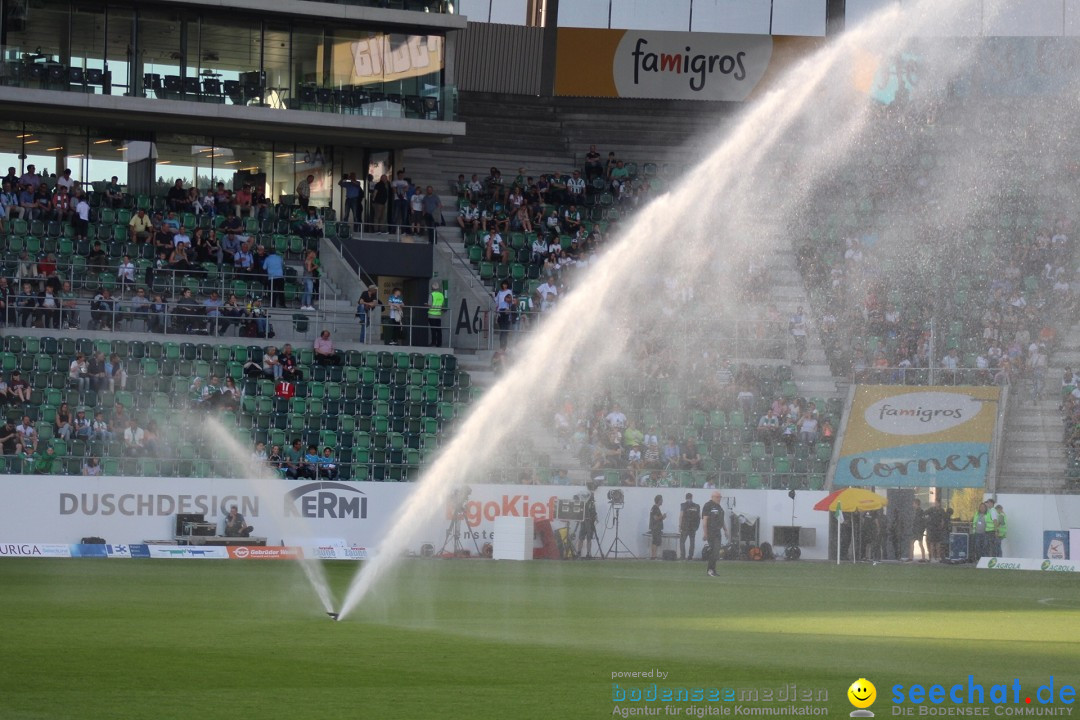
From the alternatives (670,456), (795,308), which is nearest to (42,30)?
(670,456)

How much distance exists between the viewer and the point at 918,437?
43.9 m

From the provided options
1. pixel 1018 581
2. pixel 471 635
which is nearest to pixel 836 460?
pixel 1018 581

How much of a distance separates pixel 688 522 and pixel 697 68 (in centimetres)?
2470

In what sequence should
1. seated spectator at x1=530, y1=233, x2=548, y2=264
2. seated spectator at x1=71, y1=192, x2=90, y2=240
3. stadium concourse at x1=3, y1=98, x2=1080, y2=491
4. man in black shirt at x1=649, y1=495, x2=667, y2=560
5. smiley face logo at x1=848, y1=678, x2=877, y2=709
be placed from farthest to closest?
seated spectator at x1=530, y1=233, x2=548, y2=264 → seated spectator at x1=71, y1=192, x2=90, y2=240 → stadium concourse at x1=3, y1=98, x2=1080, y2=491 → man in black shirt at x1=649, y1=495, x2=667, y2=560 → smiley face logo at x1=848, y1=678, x2=877, y2=709

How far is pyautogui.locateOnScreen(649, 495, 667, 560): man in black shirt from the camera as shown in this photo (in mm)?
38969

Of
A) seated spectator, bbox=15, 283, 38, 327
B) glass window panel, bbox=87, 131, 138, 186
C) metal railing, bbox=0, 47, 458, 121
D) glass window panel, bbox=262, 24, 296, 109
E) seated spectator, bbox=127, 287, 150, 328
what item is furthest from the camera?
glass window panel, bbox=87, 131, 138, 186

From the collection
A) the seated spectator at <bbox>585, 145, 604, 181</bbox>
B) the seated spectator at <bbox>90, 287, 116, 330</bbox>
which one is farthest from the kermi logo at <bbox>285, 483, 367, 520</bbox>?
the seated spectator at <bbox>585, 145, 604, 181</bbox>

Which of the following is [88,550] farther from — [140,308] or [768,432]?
[768,432]

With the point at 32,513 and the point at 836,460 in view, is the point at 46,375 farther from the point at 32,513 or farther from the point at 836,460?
the point at 836,460

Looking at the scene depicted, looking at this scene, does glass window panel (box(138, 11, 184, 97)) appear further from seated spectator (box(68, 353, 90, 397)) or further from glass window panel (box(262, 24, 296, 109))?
seated spectator (box(68, 353, 90, 397))

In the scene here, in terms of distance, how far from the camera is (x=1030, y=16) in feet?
205

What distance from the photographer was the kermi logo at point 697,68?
58281 mm

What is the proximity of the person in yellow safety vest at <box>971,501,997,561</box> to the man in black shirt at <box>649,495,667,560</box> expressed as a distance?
7.82 metres

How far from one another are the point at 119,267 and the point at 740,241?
19886 mm
